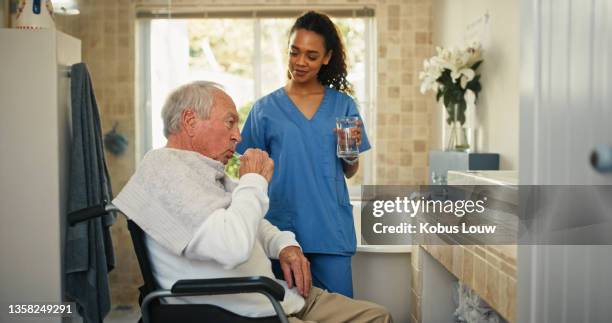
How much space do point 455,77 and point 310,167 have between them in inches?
50.2

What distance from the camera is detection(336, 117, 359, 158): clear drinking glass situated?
2.12 m

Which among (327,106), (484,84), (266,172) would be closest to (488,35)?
(484,84)

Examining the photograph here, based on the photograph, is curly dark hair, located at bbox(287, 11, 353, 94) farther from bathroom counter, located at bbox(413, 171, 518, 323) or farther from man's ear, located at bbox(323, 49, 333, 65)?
bathroom counter, located at bbox(413, 171, 518, 323)

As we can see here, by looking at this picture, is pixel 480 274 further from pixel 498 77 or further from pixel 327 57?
pixel 498 77

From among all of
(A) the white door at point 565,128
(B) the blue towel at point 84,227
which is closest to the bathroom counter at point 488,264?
(A) the white door at point 565,128

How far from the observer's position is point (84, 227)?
2510 mm

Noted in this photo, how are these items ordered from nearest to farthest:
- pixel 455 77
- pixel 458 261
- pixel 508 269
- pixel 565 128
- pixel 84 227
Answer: pixel 565 128
pixel 508 269
pixel 458 261
pixel 84 227
pixel 455 77

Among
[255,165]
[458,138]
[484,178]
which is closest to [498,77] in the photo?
[458,138]

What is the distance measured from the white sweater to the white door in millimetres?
620

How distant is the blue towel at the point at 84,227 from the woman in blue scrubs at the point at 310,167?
71 cm

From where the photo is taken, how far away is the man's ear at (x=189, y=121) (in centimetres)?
167

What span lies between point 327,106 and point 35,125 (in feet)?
3.58

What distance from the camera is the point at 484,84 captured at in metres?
3.20

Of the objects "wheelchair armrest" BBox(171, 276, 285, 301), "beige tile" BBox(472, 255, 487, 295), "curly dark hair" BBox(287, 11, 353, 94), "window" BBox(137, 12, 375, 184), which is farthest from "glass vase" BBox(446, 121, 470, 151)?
"wheelchair armrest" BBox(171, 276, 285, 301)
